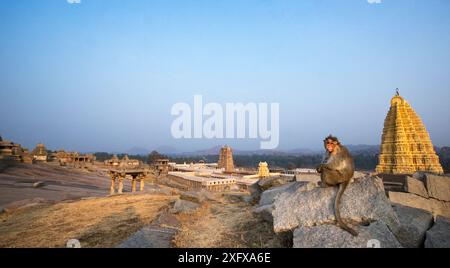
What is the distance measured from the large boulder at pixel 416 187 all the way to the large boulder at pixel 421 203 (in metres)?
0.40

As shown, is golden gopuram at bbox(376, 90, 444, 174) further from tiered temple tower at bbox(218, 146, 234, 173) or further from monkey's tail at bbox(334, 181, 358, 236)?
tiered temple tower at bbox(218, 146, 234, 173)

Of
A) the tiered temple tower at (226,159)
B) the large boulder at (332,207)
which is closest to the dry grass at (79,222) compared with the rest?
the large boulder at (332,207)

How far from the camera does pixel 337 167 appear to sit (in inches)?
218

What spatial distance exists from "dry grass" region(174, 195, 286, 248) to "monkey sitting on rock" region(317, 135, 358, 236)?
5.68ft

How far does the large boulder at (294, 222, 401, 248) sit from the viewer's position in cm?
448

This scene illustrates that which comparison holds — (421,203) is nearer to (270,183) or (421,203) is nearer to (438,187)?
(438,187)

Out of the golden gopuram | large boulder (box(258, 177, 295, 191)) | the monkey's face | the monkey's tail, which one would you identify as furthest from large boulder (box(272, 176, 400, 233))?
the golden gopuram

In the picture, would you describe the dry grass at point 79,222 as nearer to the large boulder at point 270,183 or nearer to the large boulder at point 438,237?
the large boulder at point 270,183

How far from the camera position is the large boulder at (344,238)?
14.7 feet

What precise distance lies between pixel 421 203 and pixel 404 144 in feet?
93.3

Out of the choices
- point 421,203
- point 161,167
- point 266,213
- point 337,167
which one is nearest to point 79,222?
point 266,213

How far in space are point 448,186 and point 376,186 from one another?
9.09m
